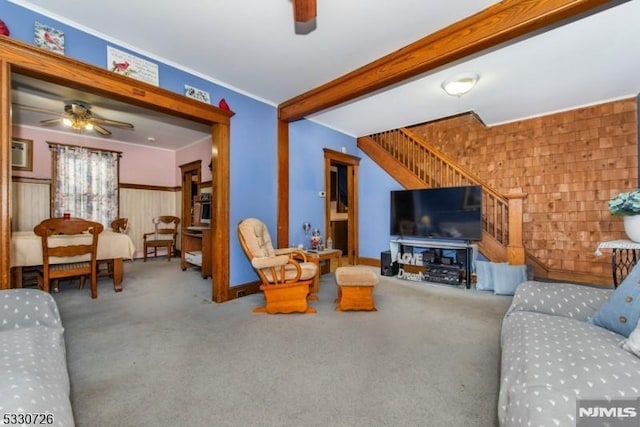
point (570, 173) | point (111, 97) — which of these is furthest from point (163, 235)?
point (570, 173)

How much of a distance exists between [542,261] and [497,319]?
2511 mm

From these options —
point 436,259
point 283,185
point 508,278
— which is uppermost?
point 283,185

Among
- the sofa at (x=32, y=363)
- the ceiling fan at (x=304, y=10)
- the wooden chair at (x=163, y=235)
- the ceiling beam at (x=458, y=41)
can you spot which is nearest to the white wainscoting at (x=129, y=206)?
the wooden chair at (x=163, y=235)

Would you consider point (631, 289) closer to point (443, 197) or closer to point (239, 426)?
point (239, 426)

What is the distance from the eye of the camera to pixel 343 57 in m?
2.73

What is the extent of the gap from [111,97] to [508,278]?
4862 millimetres

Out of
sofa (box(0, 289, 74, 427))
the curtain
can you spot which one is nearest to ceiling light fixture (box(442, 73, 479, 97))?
sofa (box(0, 289, 74, 427))

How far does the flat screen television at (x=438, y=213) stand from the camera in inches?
156

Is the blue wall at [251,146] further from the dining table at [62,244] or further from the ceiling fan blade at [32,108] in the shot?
the ceiling fan blade at [32,108]

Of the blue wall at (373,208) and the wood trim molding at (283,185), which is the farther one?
the blue wall at (373,208)

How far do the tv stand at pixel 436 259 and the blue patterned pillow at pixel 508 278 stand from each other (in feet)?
1.13

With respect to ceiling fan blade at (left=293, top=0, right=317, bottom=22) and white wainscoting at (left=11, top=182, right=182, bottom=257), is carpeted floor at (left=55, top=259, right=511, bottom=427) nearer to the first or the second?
ceiling fan blade at (left=293, top=0, right=317, bottom=22)

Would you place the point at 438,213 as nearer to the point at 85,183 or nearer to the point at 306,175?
the point at 306,175

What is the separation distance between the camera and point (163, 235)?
6.56 meters
